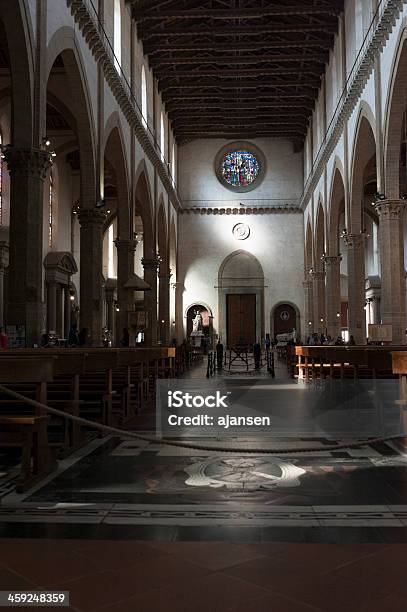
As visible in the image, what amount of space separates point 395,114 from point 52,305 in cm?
1614

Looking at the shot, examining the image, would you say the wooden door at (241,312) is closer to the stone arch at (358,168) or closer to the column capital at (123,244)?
the stone arch at (358,168)

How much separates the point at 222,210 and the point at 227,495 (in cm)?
3555

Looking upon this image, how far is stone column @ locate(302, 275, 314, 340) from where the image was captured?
37.0 m

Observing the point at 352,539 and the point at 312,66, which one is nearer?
the point at 352,539

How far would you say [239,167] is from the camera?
131 feet

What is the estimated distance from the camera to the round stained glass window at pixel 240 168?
3981cm

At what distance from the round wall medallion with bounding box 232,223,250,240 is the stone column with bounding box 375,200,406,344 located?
70.0 feet

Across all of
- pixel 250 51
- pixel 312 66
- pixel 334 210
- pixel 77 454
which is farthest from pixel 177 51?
pixel 77 454

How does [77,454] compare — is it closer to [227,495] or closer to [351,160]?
[227,495]

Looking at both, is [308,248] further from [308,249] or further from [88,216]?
[88,216]

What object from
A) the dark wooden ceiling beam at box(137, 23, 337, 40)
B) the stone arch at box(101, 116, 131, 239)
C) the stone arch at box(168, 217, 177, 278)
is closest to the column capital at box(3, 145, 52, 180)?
the stone arch at box(101, 116, 131, 239)

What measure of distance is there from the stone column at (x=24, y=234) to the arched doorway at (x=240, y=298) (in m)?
26.9

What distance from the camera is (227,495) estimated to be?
4793 mm

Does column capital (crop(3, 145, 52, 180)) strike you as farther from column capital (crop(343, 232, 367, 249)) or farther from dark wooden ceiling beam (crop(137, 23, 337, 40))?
dark wooden ceiling beam (crop(137, 23, 337, 40))
